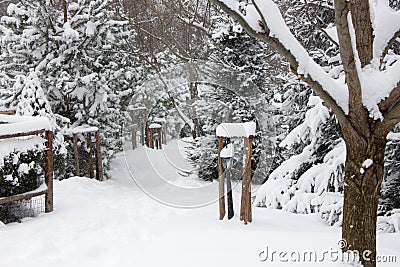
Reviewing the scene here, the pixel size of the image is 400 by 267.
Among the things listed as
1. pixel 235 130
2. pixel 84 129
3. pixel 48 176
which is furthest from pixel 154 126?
pixel 235 130

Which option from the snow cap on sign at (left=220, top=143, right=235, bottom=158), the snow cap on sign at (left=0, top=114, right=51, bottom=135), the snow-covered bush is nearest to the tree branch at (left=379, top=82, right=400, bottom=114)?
the snow cap on sign at (left=220, top=143, right=235, bottom=158)

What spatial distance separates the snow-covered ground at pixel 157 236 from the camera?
315 centimetres

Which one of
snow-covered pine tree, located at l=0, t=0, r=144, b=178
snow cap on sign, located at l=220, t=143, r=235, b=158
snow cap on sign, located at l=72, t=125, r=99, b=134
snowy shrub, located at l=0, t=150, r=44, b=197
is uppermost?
snow-covered pine tree, located at l=0, t=0, r=144, b=178

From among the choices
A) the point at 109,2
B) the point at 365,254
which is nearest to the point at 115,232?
the point at 365,254

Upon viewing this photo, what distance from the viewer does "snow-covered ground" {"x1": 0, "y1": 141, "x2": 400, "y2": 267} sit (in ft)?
10.3

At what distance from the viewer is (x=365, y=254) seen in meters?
2.33

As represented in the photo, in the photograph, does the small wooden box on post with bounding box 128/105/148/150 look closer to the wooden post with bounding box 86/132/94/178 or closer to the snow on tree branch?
the wooden post with bounding box 86/132/94/178

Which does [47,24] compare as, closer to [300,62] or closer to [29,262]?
[29,262]

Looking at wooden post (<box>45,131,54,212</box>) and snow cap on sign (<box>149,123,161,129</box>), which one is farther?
snow cap on sign (<box>149,123,161,129</box>)

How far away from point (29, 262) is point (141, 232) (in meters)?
1.19

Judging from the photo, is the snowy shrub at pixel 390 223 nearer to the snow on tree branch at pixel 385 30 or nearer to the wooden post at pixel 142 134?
the snow on tree branch at pixel 385 30

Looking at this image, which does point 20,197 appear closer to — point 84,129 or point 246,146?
point 246,146

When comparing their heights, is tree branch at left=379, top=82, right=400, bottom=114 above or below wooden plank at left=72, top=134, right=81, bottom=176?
above

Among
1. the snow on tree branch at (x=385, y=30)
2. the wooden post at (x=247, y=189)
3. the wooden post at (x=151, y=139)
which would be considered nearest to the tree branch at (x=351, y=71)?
the snow on tree branch at (x=385, y=30)
